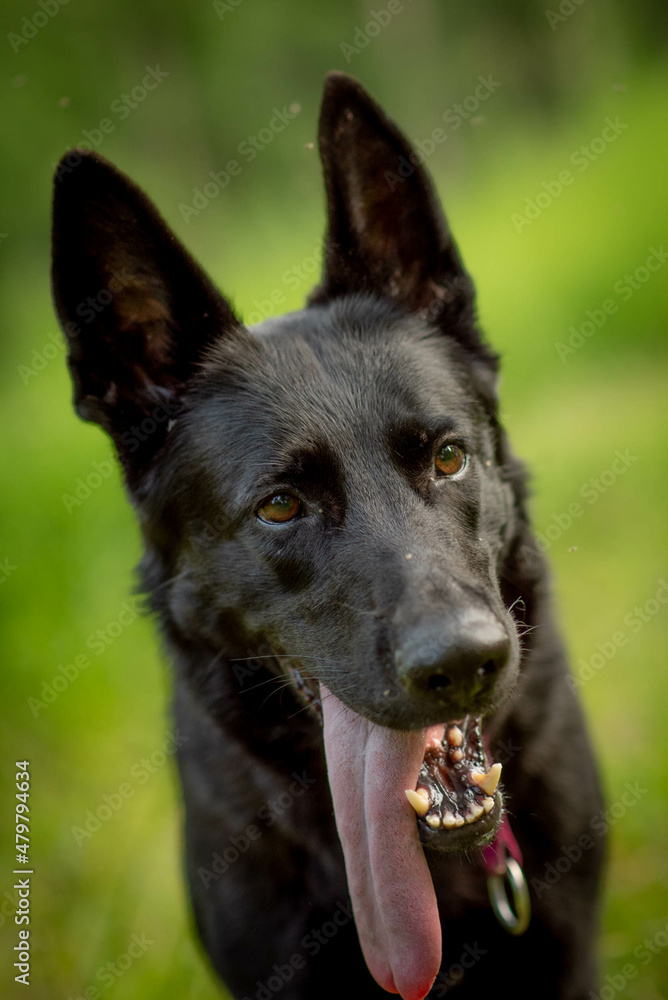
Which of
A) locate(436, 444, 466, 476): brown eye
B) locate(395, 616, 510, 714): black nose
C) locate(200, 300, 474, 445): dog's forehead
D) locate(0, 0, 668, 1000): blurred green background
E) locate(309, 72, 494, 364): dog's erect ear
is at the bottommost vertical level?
locate(0, 0, 668, 1000): blurred green background

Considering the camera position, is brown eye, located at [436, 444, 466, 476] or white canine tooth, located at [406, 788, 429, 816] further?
brown eye, located at [436, 444, 466, 476]

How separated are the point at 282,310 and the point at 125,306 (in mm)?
4361

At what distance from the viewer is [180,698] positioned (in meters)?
2.66

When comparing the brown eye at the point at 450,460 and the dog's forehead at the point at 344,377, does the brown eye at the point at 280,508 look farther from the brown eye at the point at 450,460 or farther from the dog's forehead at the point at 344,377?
the brown eye at the point at 450,460

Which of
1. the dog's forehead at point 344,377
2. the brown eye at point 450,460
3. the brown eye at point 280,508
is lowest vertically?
the brown eye at point 280,508

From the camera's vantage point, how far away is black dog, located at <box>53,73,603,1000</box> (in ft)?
5.93

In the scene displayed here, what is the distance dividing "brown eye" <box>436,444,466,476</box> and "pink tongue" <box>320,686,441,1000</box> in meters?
0.66

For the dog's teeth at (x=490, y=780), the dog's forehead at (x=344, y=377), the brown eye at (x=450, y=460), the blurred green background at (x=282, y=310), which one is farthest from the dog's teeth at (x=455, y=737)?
the blurred green background at (x=282, y=310)

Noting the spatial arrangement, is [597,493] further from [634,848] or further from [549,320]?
[634,848]

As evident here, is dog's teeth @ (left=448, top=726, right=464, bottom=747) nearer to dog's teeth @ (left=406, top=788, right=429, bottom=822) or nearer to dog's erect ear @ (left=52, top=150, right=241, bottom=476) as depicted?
dog's teeth @ (left=406, top=788, right=429, bottom=822)

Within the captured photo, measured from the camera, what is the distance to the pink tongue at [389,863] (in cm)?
171

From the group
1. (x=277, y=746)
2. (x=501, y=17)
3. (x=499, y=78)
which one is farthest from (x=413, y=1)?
(x=277, y=746)

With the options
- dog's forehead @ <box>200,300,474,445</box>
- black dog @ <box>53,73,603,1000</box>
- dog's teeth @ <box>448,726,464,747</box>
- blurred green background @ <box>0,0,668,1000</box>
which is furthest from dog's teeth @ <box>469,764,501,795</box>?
blurred green background @ <box>0,0,668,1000</box>

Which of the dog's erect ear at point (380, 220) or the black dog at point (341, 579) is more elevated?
the dog's erect ear at point (380, 220)
